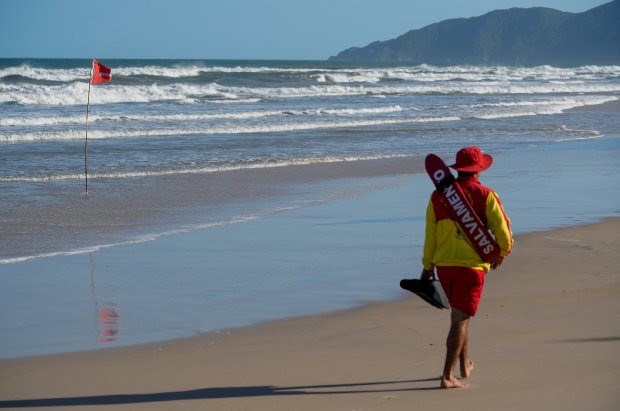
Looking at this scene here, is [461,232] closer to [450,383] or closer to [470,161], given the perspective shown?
[470,161]

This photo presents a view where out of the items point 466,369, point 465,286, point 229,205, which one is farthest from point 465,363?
Result: point 229,205

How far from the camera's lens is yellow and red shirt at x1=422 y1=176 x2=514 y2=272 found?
4.88 m

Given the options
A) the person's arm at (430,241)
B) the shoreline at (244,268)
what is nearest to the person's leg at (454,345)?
the person's arm at (430,241)

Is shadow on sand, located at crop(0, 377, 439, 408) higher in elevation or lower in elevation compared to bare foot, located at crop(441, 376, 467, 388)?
lower

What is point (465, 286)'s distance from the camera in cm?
498

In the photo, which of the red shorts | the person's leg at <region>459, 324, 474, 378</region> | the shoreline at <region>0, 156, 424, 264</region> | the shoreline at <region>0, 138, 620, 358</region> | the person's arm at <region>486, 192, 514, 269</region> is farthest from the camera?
the shoreline at <region>0, 156, 424, 264</region>

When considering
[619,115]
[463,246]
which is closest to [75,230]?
[463,246]

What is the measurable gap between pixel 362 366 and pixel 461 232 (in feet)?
3.52

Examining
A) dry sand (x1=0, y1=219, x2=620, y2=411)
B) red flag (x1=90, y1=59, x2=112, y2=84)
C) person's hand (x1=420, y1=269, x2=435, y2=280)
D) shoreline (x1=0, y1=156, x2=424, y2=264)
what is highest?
red flag (x1=90, y1=59, x2=112, y2=84)

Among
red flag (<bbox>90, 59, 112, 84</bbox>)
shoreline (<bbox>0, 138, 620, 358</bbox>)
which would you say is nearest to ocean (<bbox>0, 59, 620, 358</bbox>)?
shoreline (<bbox>0, 138, 620, 358</bbox>)

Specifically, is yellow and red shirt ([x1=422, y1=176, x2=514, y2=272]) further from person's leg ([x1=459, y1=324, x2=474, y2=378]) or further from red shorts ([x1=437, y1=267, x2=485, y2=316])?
person's leg ([x1=459, y1=324, x2=474, y2=378])

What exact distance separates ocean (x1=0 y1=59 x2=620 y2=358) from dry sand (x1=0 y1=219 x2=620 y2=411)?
16.9 inches

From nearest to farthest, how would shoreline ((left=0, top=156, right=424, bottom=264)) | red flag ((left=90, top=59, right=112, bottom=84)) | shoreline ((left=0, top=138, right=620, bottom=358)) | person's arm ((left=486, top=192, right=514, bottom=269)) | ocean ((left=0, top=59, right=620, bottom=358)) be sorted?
person's arm ((left=486, top=192, right=514, bottom=269)) < shoreline ((left=0, top=138, right=620, bottom=358)) < ocean ((left=0, top=59, right=620, bottom=358)) < shoreline ((left=0, top=156, right=424, bottom=264)) < red flag ((left=90, top=59, right=112, bottom=84))

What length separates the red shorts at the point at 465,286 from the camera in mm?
4980
